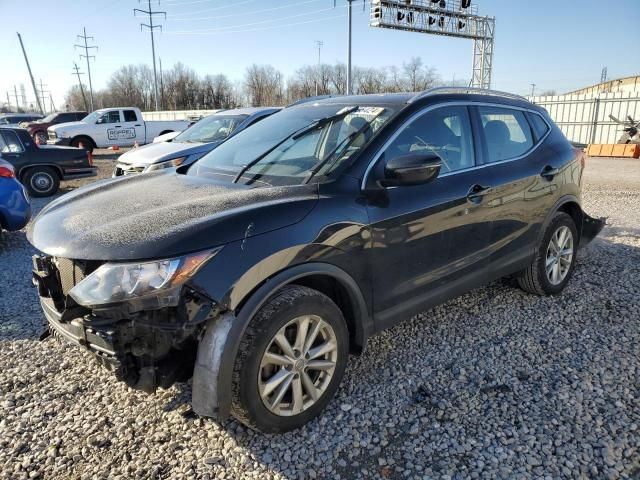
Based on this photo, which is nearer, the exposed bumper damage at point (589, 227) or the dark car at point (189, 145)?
the exposed bumper damage at point (589, 227)

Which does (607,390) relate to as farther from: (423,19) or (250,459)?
(423,19)

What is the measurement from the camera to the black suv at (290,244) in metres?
2.24

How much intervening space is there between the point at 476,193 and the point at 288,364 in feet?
6.13

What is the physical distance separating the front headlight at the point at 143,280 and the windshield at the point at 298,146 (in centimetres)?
96

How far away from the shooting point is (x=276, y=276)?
245 centimetres

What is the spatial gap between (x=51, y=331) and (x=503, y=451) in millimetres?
2733

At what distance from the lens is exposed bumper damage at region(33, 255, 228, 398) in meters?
2.20

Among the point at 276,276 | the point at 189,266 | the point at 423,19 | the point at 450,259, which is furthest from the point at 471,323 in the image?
the point at 423,19

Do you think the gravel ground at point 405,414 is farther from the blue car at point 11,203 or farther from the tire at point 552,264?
the blue car at point 11,203

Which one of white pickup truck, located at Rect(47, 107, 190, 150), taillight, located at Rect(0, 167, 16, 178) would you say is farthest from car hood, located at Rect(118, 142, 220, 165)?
white pickup truck, located at Rect(47, 107, 190, 150)

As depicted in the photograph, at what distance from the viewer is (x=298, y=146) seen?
331 centimetres

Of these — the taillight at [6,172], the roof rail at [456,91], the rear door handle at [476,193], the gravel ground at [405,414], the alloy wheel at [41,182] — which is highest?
the roof rail at [456,91]

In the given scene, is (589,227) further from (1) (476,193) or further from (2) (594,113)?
(2) (594,113)

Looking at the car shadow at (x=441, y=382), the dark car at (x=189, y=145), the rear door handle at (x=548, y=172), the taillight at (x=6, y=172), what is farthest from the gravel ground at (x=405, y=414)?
the dark car at (x=189, y=145)
